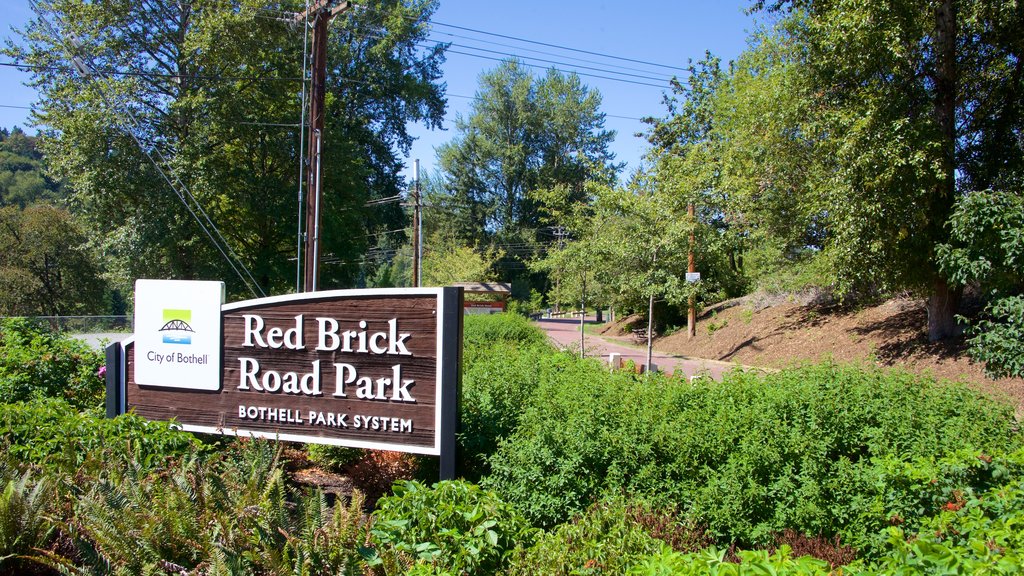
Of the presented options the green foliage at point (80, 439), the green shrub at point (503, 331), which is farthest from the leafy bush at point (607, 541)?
the green shrub at point (503, 331)

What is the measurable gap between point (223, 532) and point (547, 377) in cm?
329

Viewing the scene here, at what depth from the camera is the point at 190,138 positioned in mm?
22984

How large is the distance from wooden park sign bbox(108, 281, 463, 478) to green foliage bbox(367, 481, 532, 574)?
1184 millimetres

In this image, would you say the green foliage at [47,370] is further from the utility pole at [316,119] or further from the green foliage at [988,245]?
the green foliage at [988,245]

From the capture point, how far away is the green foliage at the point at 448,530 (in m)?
3.20

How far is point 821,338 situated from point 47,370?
16.1 meters

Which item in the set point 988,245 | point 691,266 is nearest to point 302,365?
point 988,245

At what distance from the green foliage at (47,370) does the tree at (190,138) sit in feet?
45.6

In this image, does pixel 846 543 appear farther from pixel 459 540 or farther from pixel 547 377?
pixel 547 377

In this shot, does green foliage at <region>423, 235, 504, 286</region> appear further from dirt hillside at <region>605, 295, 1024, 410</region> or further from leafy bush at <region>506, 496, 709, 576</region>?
leafy bush at <region>506, 496, 709, 576</region>

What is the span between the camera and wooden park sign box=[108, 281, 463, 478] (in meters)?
4.93

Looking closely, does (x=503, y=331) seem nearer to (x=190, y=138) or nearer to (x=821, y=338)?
(x=821, y=338)

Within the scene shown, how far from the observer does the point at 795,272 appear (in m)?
20.8

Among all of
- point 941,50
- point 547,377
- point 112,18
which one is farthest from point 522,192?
point 547,377
